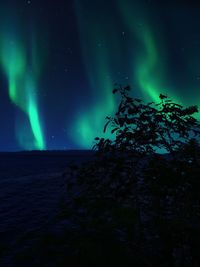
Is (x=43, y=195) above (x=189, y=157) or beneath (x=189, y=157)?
beneath

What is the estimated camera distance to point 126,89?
7.95 meters

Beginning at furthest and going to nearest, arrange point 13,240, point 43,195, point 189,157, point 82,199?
1. point 43,195
2. point 13,240
3. point 82,199
4. point 189,157

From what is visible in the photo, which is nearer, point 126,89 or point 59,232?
point 126,89

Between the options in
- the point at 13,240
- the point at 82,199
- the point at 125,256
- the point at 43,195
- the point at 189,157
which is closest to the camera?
the point at 189,157

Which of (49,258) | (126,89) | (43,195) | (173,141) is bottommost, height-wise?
(49,258)

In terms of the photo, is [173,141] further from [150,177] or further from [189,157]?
[150,177]

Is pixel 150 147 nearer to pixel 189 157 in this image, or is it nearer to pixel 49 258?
pixel 189 157

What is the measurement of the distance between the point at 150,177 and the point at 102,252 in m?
10.6

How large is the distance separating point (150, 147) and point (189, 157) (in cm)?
124

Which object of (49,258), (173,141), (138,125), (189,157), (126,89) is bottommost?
(49,258)

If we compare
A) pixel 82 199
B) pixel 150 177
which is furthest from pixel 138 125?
pixel 82 199

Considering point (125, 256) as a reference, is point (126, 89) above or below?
above

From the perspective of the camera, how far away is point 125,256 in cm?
1551

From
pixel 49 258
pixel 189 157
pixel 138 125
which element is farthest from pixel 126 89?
pixel 49 258
